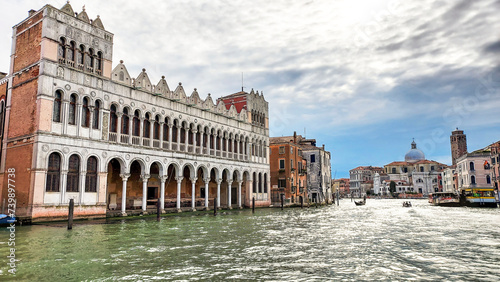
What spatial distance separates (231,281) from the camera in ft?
24.7

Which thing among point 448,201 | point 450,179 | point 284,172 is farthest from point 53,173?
point 450,179

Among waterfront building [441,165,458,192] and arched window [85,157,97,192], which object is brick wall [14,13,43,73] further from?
waterfront building [441,165,458,192]

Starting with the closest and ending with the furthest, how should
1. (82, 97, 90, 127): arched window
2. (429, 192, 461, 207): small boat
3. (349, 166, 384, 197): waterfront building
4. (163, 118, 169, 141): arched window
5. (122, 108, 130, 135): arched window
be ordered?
1. (82, 97, 90, 127): arched window
2. (122, 108, 130, 135): arched window
3. (163, 118, 169, 141): arched window
4. (429, 192, 461, 207): small boat
5. (349, 166, 384, 197): waterfront building

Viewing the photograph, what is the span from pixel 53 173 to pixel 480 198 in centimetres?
4795

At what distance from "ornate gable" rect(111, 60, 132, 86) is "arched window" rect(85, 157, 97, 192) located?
6.01m

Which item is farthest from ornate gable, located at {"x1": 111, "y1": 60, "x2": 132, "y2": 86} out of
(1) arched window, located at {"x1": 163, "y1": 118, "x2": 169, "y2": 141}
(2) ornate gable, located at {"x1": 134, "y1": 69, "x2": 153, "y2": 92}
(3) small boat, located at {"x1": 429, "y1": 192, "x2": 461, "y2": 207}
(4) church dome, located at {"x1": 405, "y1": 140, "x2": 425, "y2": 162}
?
(4) church dome, located at {"x1": 405, "y1": 140, "x2": 425, "y2": 162}

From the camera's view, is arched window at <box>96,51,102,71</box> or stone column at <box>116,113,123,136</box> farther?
stone column at <box>116,113,123,136</box>

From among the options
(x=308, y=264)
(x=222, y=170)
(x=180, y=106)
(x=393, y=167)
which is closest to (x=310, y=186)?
(x=222, y=170)

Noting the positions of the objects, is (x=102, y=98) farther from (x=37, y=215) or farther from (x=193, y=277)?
(x=193, y=277)

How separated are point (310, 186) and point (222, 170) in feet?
75.9

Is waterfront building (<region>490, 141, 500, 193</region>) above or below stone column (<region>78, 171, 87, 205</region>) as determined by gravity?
above

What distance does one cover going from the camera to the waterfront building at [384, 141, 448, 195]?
4919 inches

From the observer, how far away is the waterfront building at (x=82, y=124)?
68.9 feet

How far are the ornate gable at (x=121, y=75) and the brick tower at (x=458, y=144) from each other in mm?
125920
